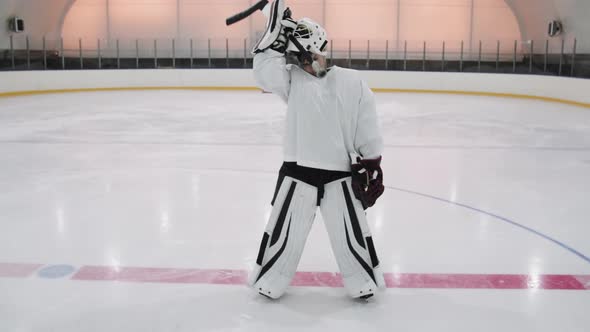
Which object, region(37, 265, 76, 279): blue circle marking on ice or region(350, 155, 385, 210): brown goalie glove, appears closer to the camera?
region(350, 155, 385, 210): brown goalie glove

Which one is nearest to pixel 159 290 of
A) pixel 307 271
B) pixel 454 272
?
pixel 307 271

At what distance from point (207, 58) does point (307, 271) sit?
18.2 meters

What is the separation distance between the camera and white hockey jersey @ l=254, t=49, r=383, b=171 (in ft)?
9.20

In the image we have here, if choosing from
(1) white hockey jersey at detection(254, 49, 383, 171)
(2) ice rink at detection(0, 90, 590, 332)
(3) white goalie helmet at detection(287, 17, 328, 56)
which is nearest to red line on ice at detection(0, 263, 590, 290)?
(2) ice rink at detection(0, 90, 590, 332)

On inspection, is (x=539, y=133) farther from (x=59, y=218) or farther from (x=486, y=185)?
(x=59, y=218)

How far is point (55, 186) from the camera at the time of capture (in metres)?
5.42

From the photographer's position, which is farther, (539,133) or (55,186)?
(539,133)

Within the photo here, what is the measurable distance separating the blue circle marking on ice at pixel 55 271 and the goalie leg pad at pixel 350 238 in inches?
58.4

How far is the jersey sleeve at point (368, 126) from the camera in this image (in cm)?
284

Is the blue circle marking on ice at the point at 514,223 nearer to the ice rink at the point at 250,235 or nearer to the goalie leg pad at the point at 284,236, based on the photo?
the ice rink at the point at 250,235

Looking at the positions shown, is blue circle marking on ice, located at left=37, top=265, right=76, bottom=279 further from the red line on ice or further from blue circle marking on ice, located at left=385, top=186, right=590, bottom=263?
blue circle marking on ice, located at left=385, top=186, right=590, bottom=263

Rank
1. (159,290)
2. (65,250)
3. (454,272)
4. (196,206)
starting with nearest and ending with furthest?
1. (159,290)
2. (454,272)
3. (65,250)
4. (196,206)

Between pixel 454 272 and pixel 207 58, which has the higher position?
pixel 207 58

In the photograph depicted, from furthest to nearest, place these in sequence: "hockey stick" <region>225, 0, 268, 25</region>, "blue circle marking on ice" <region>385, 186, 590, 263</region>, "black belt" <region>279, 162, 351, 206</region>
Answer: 1. "blue circle marking on ice" <region>385, 186, 590, 263</region>
2. "black belt" <region>279, 162, 351, 206</region>
3. "hockey stick" <region>225, 0, 268, 25</region>
